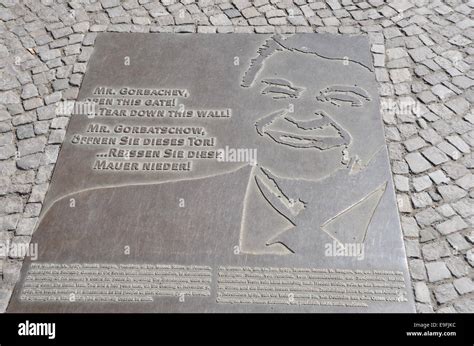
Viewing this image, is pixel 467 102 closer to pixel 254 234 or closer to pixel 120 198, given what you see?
pixel 254 234

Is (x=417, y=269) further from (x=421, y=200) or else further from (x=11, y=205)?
(x=11, y=205)

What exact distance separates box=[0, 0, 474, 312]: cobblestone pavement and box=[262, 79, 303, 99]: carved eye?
0.92 meters

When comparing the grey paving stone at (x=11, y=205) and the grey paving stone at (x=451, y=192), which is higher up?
the grey paving stone at (x=451, y=192)

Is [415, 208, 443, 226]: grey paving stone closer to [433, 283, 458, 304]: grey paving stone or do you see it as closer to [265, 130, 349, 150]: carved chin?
[433, 283, 458, 304]: grey paving stone

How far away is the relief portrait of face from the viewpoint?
4.37 m

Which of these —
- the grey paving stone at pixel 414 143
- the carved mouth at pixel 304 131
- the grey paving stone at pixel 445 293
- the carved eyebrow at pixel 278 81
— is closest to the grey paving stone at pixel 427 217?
the grey paving stone at pixel 445 293

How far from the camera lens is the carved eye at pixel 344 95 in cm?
483

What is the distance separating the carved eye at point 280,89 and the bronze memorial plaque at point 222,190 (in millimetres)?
14

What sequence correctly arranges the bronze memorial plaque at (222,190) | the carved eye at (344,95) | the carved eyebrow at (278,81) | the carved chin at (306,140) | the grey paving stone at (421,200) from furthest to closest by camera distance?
the carved eyebrow at (278,81)
the carved eye at (344,95)
the carved chin at (306,140)
the grey paving stone at (421,200)
the bronze memorial plaque at (222,190)

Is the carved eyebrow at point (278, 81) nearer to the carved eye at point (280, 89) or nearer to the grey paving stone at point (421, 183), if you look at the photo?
the carved eye at point (280, 89)

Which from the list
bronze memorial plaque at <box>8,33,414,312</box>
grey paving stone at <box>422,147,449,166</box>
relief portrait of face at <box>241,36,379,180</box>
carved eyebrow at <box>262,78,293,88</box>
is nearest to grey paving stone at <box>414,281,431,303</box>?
bronze memorial plaque at <box>8,33,414,312</box>

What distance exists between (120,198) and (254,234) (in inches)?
46.4

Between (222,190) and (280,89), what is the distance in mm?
1387

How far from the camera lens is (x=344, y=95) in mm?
4871
